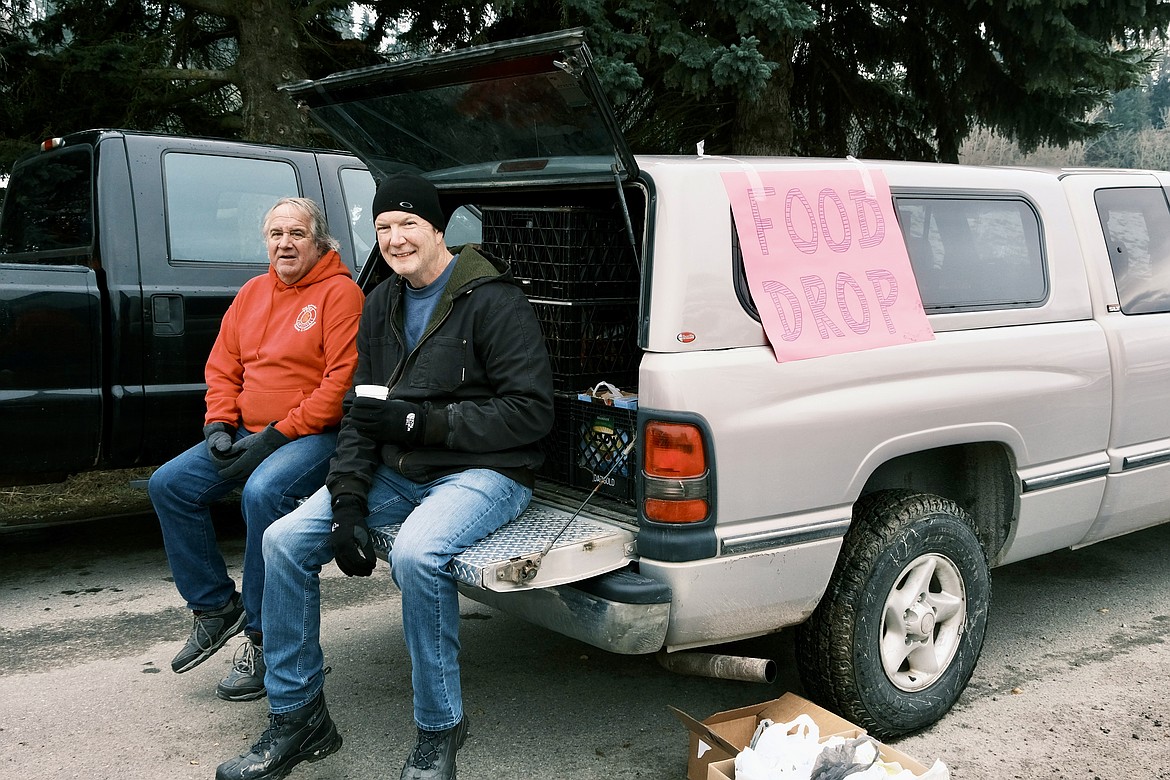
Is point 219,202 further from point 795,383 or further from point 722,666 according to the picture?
point 722,666

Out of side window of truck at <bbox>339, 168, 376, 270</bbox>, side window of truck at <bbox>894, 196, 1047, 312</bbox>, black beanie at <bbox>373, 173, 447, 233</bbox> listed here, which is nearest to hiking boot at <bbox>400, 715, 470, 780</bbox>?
black beanie at <bbox>373, 173, 447, 233</bbox>

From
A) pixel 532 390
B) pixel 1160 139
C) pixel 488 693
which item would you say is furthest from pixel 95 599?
pixel 1160 139

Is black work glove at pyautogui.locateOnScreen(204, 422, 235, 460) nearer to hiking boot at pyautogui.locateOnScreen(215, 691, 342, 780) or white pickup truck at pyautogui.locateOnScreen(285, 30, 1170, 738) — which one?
white pickup truck at pyautogui.locateOnScreen(285, 30, 1170, 738)

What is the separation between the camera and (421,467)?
3.31 m

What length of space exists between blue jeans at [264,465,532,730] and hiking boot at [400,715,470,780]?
33 millimetres

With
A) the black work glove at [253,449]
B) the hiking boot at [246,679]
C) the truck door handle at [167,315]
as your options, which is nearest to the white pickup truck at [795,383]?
the black work glove at [253,449]

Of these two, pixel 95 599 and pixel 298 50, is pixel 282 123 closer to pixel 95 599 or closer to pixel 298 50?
A: pixel 298 50

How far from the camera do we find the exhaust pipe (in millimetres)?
2969

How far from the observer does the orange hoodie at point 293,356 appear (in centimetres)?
381

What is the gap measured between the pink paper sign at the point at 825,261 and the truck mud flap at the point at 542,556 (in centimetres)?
73

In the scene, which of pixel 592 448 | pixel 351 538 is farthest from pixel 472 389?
pixel 351 538

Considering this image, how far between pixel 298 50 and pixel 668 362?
24.3ft

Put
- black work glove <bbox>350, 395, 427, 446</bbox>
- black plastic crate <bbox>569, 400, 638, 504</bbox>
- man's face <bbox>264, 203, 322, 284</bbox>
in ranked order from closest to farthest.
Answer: black work glove <bbox>350, 395, 427, 446</bbox>, black plastic crate <bbox>569, 400, 638, 504</bbox>, man's face <bbox>264, 203, 322, 284</bbox>

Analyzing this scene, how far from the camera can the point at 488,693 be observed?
3.84 m
